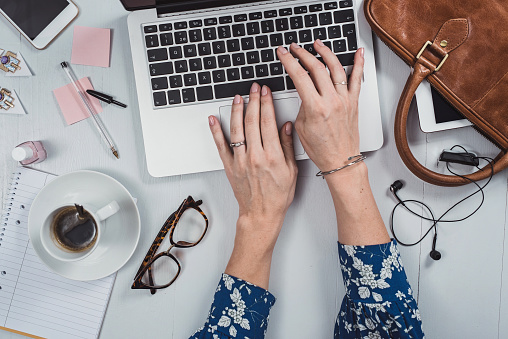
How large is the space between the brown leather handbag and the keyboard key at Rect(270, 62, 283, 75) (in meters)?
0.17

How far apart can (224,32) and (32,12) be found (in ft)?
1.27

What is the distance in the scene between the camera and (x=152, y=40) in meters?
0.72

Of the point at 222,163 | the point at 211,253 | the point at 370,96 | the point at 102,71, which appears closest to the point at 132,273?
the point at 211,253

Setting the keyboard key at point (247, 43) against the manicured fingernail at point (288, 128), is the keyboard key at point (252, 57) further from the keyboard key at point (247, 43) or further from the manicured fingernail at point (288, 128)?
the manicured fingernail at point (288, 128)

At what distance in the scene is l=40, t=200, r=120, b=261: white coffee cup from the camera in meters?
0.70

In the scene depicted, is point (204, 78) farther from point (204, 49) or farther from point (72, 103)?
point (72, 103)

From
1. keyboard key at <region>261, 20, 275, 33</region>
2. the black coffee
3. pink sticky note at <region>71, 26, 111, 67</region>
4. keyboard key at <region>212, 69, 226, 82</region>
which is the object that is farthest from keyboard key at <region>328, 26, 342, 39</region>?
the black coffee

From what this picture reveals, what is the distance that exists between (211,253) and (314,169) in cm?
27

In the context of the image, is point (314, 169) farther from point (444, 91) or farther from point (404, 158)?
point (444, 91)

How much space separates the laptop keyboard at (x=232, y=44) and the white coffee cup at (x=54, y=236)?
213mm

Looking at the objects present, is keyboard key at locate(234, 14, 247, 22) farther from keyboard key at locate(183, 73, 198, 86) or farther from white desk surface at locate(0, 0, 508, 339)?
white desk surface at locate(0, 0, 508, 339)

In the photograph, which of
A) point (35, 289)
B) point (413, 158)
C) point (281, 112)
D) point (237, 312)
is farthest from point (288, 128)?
point (35, 289)

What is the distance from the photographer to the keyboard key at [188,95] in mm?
721

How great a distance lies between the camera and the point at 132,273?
2.65ft
